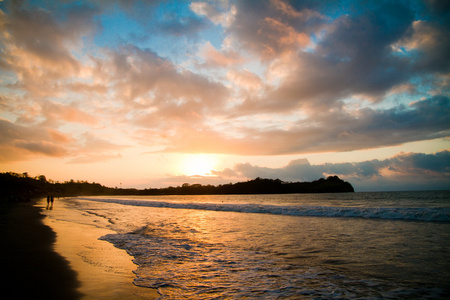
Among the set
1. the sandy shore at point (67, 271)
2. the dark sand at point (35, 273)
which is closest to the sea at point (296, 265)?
the sandy shore at point (67, 271)

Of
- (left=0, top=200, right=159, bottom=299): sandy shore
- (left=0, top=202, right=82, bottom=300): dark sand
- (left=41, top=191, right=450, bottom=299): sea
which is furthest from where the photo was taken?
(left=41, top=191, right=450, bottom=299): sea

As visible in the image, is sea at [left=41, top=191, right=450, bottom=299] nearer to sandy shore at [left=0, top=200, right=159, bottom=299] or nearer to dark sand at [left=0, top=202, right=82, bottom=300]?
sandy shore at [left=0, top=200, right=159, bottom=299]

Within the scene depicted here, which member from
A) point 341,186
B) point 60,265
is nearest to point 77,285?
point 60,265

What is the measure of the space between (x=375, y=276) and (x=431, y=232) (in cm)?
1113

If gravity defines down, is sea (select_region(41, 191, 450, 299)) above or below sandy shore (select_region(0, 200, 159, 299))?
below

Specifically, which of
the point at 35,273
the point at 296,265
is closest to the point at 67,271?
the point at 35,273

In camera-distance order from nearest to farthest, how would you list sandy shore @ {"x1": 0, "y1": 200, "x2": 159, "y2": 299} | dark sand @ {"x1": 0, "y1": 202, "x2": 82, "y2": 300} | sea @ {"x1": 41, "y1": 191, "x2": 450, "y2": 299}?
1. dark sand @ {"x1": 0, "y1": 202, "x2": 82, "y2": 300}
2. sandy shore @ {"x1": 0, "y1": 200, "x2": 159, "y2": 299}
3. sea @ {"x1": 41, "y1": 191, "x2": 450, "y2": 299}

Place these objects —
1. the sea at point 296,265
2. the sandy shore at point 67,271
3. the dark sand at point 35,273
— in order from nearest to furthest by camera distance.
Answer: the dark sand at point 35,273 → the sandy shore at point 67,271 → the sea at point 296,265

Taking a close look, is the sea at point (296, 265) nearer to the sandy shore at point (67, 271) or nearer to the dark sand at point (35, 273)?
the sandy shore at point (67, 271)

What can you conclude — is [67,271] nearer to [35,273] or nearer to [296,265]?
[35,273]

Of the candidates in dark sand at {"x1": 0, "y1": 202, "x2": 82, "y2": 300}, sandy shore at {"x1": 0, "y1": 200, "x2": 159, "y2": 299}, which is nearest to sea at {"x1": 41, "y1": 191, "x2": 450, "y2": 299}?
sandy shore at {"x1": 0, "y1": 200, "x2": 159, "y2": 299}

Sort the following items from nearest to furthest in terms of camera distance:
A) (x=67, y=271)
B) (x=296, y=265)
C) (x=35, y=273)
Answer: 1. (x=35, y=273)
2. (x=67, y=271)
3. (x=296, y=265)

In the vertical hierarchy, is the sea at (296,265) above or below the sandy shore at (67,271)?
below

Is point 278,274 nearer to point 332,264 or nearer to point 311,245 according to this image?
point 332,264
